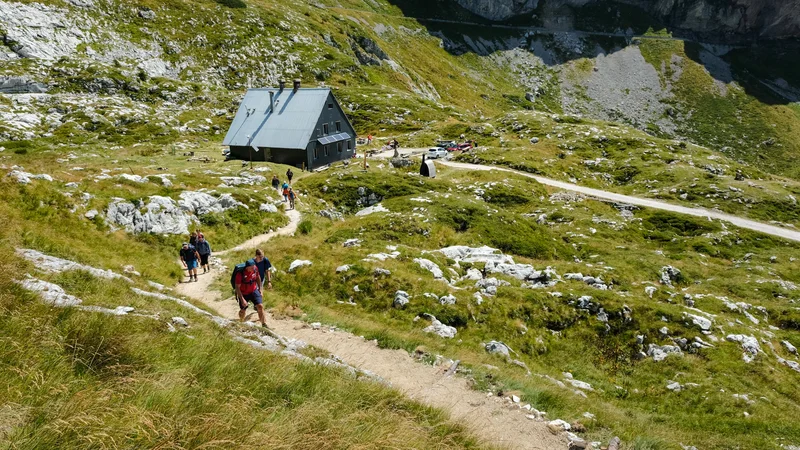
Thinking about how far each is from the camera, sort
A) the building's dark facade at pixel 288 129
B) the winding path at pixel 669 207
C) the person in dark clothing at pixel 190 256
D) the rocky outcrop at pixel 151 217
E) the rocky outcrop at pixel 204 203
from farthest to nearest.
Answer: the building's dark facade at pixel 288 129 → the winding path at pixel 669 207 → the rocky outcrop at pixel 204 203 → the rocky outcrop at pixel 151 217 → the person in dark clothing at pixel 190 256

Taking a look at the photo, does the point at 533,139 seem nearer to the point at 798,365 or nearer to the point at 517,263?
the point at 517,263

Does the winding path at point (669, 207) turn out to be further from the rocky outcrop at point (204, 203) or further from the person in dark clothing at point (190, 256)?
the person in dark clothing at point (190, 256)

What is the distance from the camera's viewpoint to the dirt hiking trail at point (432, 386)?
996cm

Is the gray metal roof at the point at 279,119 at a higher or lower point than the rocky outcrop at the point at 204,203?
higher

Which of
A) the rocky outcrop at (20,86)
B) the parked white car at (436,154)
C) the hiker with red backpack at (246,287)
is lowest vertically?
the hiker with red backpack at (246,287)

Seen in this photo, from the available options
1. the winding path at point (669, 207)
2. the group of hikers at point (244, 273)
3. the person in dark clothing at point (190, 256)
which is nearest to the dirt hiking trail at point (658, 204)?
the winding path at point (669, 207)

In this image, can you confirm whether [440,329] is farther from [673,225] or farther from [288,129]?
[288,129]

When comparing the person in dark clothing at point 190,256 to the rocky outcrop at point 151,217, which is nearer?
the person in dark clothing at point 190,256

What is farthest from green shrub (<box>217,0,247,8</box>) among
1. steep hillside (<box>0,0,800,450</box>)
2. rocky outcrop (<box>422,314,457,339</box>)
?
rocky outcrop (<box>422,314,457,339</box>)

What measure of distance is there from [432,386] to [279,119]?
5698 cm

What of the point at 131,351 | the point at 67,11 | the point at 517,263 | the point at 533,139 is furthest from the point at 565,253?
the point at 67,11

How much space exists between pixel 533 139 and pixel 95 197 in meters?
70.2

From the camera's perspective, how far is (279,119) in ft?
201

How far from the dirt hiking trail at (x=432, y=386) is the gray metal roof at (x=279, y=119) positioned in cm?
4363
